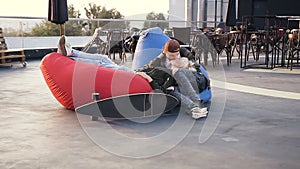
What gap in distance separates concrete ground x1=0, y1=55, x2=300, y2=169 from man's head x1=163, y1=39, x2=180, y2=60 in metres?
0.67

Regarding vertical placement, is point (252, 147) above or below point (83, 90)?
below

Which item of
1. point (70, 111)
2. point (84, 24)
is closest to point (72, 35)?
point (84, 24)

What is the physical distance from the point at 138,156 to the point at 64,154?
527 mm

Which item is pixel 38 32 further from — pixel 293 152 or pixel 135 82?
pixel 293 152

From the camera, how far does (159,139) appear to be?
10.8 feet

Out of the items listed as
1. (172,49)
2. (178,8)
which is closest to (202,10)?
(178,8)

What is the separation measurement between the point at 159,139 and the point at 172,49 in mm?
1268

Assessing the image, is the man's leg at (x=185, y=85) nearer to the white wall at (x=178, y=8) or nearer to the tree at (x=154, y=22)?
the tree at (x=154, y=22)

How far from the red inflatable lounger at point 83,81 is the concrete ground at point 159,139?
231 millimetres

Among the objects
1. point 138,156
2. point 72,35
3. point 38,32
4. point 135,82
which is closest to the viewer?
point 138,156

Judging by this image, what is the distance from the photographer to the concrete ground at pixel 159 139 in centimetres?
270

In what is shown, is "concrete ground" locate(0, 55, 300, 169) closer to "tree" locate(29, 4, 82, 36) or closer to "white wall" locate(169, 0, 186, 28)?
"tree" locate(29, 4, 82, 36)

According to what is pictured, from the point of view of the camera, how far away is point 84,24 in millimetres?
12289

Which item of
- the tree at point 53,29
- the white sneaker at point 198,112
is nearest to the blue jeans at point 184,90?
the white sneaker at point 198,112
